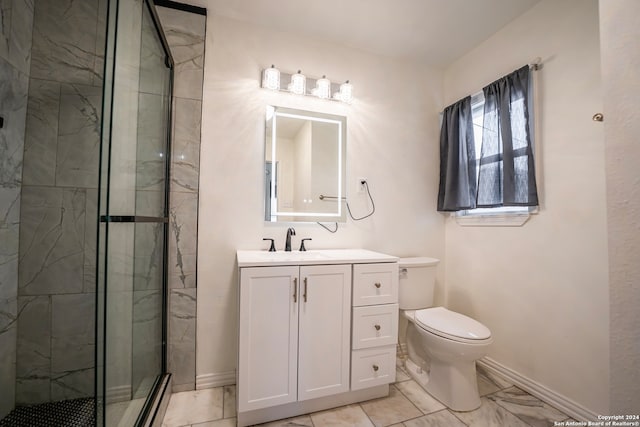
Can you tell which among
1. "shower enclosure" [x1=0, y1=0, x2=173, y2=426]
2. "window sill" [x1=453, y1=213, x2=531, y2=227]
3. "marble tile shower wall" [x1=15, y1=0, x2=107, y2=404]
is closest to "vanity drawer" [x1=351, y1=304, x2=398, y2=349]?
"window sill" [x1=453, y1=213, x2=531, y2=227]

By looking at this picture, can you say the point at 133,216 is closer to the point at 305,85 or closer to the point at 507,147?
the point at 305,85

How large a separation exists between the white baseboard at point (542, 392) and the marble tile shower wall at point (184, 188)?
201cm

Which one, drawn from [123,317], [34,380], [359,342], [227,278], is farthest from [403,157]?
[34,380]

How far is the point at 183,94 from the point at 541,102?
2210 millimetres

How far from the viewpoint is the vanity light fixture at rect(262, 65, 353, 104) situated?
1771 millimetres

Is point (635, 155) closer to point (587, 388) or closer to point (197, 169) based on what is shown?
point (587, 388)

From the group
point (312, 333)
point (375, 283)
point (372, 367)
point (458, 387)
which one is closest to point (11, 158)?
point (312, 333)

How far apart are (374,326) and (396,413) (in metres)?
0.47

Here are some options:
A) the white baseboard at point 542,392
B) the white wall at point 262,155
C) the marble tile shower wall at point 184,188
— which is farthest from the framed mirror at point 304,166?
the white baseboard at point 542,392

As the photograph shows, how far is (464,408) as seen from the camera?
145 cm

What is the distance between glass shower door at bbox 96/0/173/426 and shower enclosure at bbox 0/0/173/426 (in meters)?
0.01

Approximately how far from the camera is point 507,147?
167cm

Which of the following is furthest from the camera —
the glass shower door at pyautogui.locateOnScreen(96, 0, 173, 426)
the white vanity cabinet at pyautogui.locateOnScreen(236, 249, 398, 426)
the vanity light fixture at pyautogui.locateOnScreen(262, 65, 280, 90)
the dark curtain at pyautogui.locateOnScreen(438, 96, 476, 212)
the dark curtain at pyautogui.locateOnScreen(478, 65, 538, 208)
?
the dark curtain at pyautogui.locateOnScreen(438, 96, 476, 212)

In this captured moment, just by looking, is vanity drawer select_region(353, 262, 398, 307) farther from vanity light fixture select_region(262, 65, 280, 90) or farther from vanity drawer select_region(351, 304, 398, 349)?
vanity light fixture select_region(262, 65, 280, 90)
